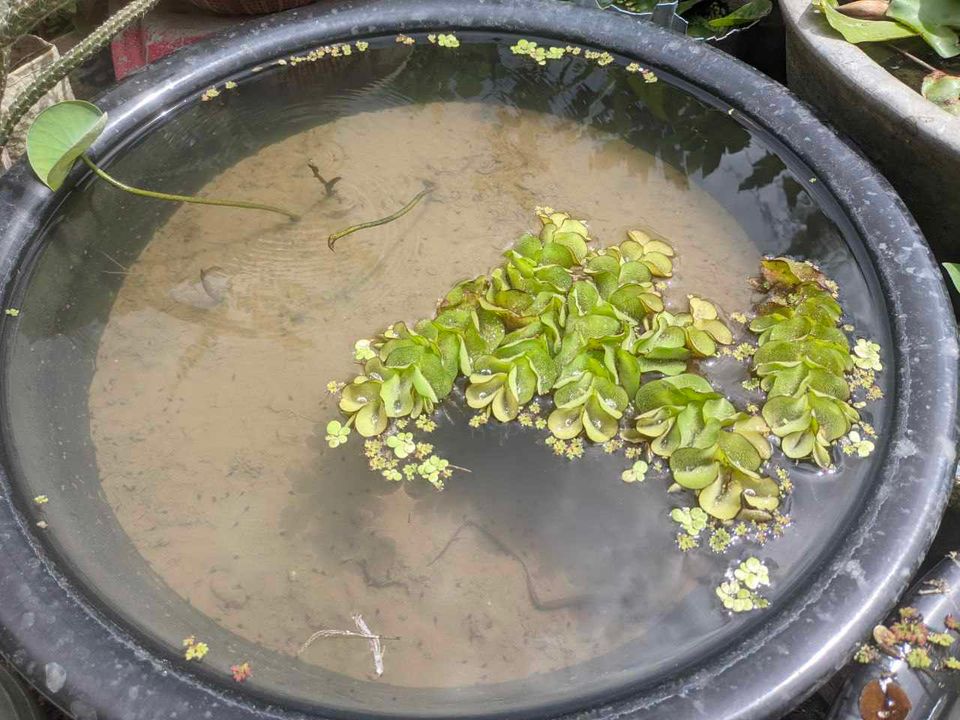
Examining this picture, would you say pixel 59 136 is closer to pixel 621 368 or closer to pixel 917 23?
pixel 621 368

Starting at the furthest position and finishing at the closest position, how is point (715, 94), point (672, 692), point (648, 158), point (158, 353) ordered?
point (648, 158), point (715, 94), point (158, 353), point (672, 692)

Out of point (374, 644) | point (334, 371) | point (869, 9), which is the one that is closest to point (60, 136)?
point (334, 371)

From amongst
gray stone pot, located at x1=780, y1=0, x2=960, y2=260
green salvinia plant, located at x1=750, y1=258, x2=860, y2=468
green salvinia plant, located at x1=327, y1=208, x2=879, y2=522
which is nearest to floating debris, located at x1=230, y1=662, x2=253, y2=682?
green salvinia plant, located at x1=327, y1=208, x2=879, y2=522

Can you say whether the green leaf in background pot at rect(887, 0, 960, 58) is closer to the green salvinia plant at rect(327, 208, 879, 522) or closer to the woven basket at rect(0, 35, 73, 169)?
the green salvinia plant at rect(327, 208, 879, 522)

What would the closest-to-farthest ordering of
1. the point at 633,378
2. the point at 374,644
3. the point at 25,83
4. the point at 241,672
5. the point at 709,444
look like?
the point at 241,672 → the point at 374,644 → the point at 709,444 → the point at 633,378 → the point at 25,83

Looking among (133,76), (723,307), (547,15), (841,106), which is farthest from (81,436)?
(841,106)

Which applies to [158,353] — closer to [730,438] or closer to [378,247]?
[378,247]

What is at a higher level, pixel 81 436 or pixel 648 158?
pixel 648 158
